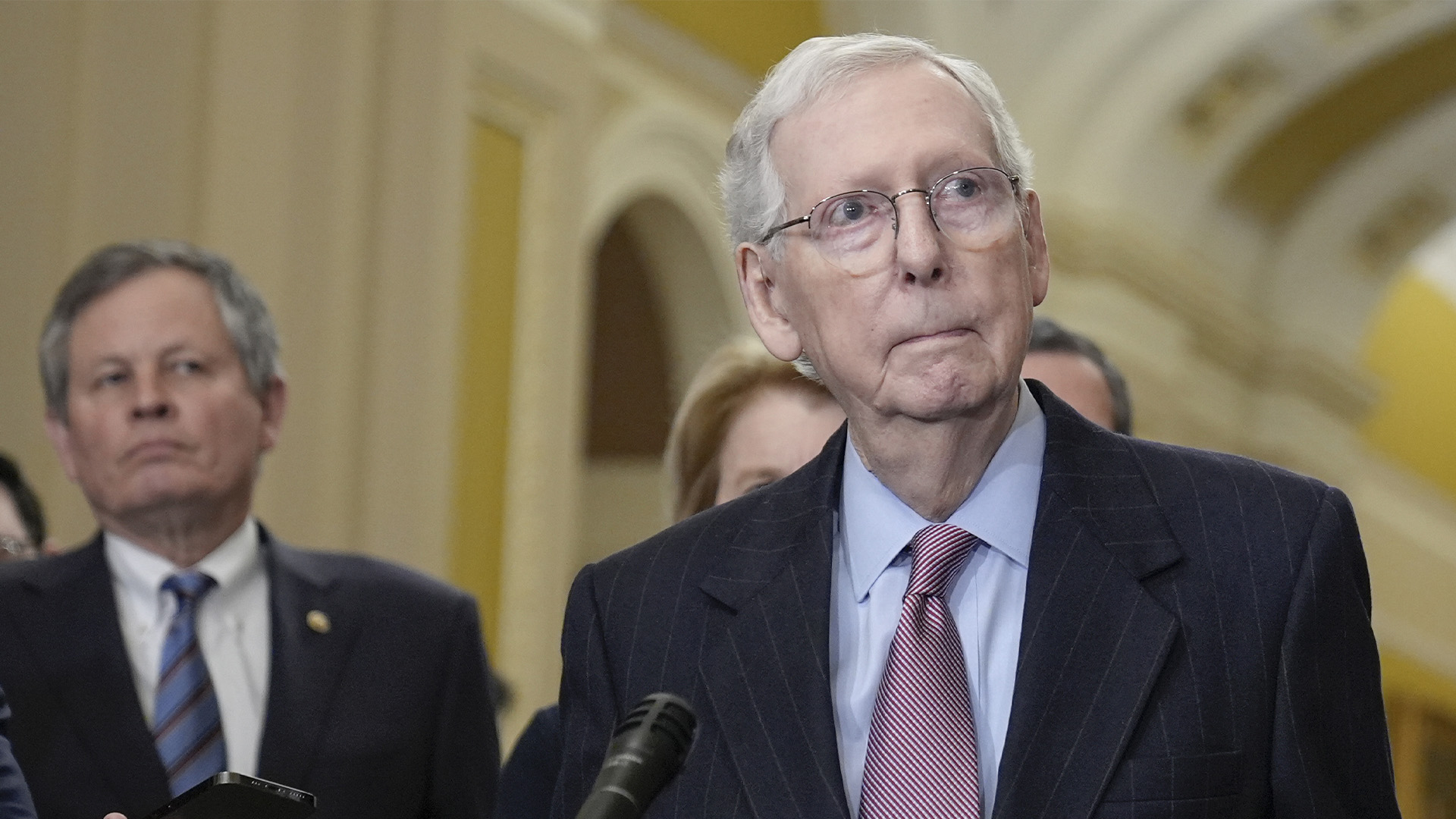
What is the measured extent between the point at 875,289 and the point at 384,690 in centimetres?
126

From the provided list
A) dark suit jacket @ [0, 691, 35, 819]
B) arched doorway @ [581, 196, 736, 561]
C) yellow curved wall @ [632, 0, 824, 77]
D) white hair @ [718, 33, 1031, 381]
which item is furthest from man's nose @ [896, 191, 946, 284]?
arched doorway @ [581, 196, 736, 561]

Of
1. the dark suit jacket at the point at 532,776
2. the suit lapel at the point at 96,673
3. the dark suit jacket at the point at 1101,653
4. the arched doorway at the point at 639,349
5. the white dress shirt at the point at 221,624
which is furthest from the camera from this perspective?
the arched doorway at the point at 639,349

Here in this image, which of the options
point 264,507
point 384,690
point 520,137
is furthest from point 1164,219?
point 384,690

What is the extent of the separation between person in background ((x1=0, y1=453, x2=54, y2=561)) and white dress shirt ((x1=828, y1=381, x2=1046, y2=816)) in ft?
5.50

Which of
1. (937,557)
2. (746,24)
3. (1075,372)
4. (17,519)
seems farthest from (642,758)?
(746,24)

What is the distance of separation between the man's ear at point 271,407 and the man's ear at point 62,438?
289mm

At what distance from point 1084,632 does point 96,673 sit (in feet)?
5.01

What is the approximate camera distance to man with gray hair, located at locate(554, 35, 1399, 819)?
5.96ft

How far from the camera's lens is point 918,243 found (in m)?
1.94

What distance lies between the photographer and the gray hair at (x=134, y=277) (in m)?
3.02

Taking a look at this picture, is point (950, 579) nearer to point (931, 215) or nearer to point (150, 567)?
point (931, 215)

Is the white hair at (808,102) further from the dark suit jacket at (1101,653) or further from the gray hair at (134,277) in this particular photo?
the gray hair at (134,277)

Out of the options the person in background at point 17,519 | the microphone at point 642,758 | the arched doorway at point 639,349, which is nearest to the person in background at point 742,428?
the person in background at point 17,519

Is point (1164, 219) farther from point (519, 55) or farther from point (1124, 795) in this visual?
point (1124, 795)
